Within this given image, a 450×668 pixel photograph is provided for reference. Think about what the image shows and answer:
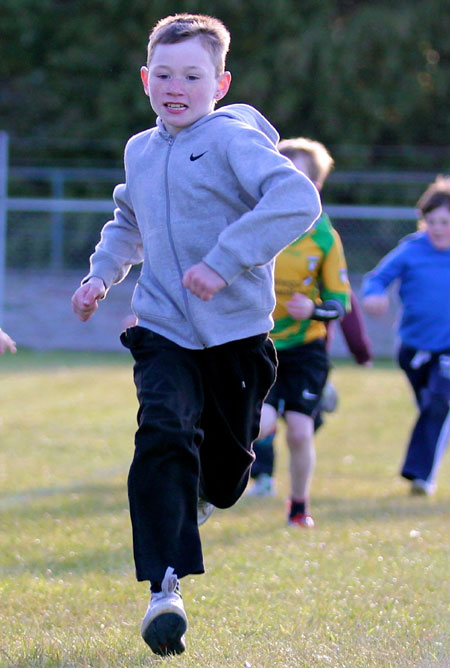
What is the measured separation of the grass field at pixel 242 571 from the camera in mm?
3398

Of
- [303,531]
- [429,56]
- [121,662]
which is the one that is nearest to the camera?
[121,662]

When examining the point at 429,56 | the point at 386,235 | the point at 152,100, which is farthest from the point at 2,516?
the point at 429,56

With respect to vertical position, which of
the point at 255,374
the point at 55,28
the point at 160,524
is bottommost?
the point at 55,28

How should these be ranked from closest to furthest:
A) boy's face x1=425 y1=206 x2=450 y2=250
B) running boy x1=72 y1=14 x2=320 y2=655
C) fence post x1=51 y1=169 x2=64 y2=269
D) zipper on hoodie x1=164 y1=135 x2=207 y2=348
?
running boy x1=72 y1=14 x2=320 y2=655 < zipper on hoodie x1=164 y1=135 x2=207 y2=348 < boy's face x1=425 y1=206 x2=450 y2=250 < fence post x1=51 y1=169 x2=64 y2=269

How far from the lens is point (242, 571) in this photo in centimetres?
462

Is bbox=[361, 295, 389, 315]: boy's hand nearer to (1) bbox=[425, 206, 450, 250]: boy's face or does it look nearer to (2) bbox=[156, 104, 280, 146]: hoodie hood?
(1) bbox=[425, 206, 450, 250]: boy's face

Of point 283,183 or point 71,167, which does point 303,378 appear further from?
point 71,167

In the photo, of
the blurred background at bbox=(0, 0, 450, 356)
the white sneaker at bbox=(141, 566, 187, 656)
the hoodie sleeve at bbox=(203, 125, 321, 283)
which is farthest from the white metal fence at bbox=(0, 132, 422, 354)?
the white sneaker at bbox=(141, 566, 187, 656)

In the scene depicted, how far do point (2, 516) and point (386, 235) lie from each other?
49.2 ft

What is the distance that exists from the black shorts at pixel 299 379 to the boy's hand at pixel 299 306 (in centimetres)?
56

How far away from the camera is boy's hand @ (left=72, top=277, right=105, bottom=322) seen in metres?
3.78

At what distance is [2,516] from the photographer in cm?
581

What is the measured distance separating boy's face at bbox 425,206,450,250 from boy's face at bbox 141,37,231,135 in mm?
3613

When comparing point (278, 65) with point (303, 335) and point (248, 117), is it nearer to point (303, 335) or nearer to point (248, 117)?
point (303, 335)
